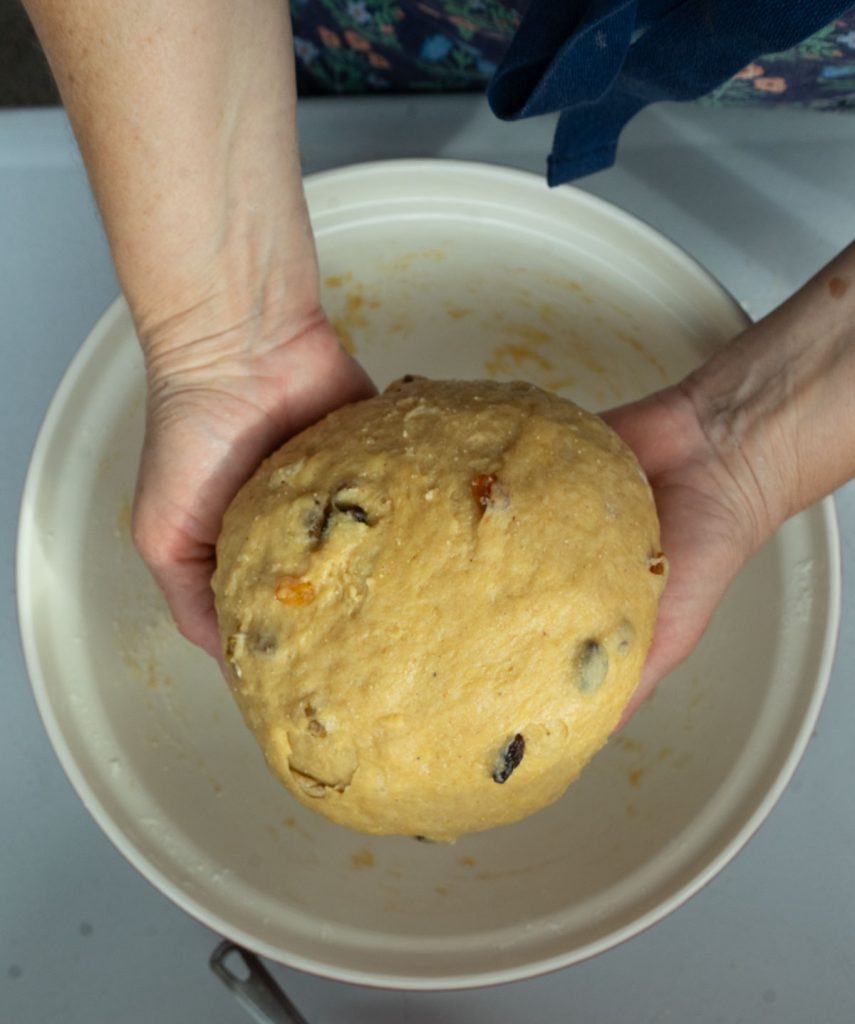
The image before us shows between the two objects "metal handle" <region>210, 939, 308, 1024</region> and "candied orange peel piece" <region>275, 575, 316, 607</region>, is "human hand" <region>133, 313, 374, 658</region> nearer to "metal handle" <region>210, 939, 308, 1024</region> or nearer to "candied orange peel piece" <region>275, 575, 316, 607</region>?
"candied orange peel piece" <region>275, 575, 316, 607</region>

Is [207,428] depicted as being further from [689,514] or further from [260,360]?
[689,514]

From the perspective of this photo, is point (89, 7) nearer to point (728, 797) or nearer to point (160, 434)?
point (160, 434)

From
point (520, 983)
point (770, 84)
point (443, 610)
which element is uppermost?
point (770, 84)

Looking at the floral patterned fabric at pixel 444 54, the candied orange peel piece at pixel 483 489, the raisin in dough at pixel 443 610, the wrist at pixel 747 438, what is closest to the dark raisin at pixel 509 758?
the raisin in dough at pixel 443 610

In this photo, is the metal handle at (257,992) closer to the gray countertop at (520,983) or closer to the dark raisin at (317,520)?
the gray countertop at (520,983)

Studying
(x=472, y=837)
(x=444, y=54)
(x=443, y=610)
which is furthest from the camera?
(x=444, y=54)

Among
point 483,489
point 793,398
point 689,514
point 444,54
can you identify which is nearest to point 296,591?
point 483,489

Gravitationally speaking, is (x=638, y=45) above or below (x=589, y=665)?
above
